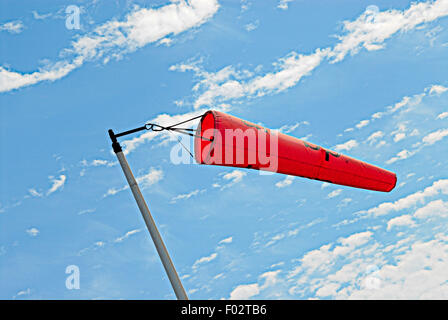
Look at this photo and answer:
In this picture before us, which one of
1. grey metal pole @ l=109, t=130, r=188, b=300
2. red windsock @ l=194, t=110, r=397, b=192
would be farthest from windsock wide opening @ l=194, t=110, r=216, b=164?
grey metal pole @ l=109, t=130, r=188, b=300

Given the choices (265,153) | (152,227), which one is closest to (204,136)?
(265,153)

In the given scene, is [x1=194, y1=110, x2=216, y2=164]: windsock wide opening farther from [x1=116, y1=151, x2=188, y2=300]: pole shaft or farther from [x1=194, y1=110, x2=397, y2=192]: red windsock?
[x1=116, y1=151, x2=188, y2=300]: pole shaft

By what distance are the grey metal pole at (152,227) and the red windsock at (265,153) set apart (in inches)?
89.0

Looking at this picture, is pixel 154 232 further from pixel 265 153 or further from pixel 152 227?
pixel 265 153

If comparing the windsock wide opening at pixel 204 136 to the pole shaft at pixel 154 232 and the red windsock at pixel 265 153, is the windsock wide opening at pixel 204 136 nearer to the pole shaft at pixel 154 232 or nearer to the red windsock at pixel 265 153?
the red windsock at pixel 265 153

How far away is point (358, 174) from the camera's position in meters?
15.3

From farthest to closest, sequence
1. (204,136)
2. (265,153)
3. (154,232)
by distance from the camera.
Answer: (265,153), (204,136), (154,232)

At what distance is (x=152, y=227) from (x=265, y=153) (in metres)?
4.11

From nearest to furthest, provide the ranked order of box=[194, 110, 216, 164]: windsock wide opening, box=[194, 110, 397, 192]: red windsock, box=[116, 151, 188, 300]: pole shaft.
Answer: box=[116, 151, 188, 300]: pole shaft < box=[194, 110, 397, 192]: red windsock < box=[194, 110, 216, 164]: windsock wide opening

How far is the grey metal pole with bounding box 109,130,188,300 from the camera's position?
388 inches

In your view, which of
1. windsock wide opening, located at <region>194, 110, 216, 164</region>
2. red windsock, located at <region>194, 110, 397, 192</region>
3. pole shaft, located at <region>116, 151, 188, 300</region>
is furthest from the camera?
windsock wide opening, located at <region>194, 110, 216, 164</region>

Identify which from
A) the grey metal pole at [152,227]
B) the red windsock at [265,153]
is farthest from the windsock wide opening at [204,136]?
the grey metal pole at [152,227]

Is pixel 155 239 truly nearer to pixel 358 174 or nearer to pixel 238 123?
pixel 238 123

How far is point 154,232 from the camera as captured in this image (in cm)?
1027
